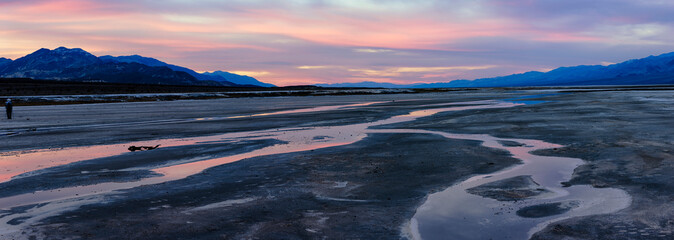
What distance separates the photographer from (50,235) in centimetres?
734

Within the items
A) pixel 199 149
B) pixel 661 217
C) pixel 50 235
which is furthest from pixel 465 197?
pixel 199 149

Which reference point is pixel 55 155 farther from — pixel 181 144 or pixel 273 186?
pixel 273 186

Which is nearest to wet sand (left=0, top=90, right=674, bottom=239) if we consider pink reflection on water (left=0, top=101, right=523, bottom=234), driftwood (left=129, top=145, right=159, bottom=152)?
pink reflection on water (left=0, top=101, right=523, bottom=234)

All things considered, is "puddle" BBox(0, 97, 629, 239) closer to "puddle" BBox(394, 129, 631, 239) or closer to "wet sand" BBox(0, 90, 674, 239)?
"puddle" BBox(394, 129, 631, 239)

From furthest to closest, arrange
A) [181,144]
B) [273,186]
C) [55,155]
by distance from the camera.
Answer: [181,144] → [55,155] → [273,186]

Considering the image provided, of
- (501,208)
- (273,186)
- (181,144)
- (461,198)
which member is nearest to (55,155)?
(181,144)

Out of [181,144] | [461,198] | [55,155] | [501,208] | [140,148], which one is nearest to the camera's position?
[501,208]

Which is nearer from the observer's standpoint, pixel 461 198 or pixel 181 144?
pixel 461 198

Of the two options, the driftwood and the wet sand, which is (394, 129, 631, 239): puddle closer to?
the wet sand

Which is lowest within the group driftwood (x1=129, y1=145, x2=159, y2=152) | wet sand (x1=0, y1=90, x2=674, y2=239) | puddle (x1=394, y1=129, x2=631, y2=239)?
puddle (x1=394, y1=129, x2=631, y2=239)

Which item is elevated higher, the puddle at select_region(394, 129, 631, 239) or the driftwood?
the driftwood

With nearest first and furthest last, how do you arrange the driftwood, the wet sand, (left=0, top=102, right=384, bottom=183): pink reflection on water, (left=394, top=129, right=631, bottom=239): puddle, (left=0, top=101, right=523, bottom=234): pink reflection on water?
1. (left=394, top=129, right=631, bottom=239): puddle
2. the wet sand
3. (left=0, top=101, right=523, bottom=234): pink reflection on water
4. (left=0, top=102, right=384, bottom=183): pink reflection on water
5. the driftwood

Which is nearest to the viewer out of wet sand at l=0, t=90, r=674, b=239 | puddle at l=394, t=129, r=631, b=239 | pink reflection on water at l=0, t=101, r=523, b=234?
puddle at l=394, t=129, r=631, b=239

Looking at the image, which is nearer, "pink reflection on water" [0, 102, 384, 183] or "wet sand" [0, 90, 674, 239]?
"wet sand" [0, 90, 674, 239]
